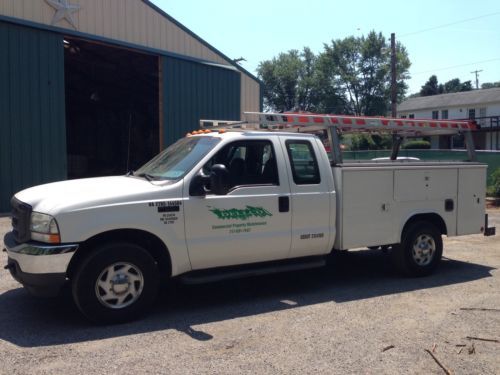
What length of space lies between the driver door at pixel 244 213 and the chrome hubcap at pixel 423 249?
2205 millimetres

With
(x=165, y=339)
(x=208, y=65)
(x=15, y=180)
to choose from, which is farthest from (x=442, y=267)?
(x=208, y=65)

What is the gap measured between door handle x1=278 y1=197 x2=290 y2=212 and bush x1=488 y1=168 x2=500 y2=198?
14.5 metres

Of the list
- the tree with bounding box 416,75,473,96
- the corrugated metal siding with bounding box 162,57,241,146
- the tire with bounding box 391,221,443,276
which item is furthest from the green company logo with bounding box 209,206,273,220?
the tree with bounding box 416,75,473,96

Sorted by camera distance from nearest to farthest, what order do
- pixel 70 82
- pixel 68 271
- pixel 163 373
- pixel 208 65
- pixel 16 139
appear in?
pixel 163 373 → pixel 68 271 → pixel 16 139 → pixel 208 65 → pixel 70 82

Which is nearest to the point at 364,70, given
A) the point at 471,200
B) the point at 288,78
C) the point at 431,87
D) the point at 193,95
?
the point at 288,78

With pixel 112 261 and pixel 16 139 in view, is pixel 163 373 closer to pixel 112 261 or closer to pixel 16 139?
pixel 112 261

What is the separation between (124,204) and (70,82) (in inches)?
674

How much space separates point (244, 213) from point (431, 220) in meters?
→ 3.24

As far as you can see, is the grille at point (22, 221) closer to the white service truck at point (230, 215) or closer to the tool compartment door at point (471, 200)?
the white service truck at point (230, 215)

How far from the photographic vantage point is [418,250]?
7215mm

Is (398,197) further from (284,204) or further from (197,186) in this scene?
(197,186)

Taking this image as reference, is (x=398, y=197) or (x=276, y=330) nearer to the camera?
(x=276, y=330)

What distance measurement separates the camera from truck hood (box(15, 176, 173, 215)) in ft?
16.0

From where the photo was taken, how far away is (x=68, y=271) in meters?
5.04
